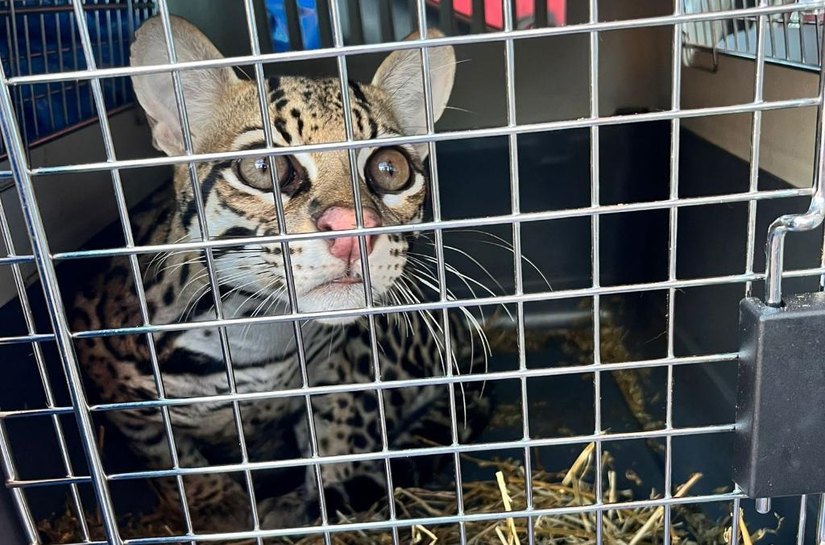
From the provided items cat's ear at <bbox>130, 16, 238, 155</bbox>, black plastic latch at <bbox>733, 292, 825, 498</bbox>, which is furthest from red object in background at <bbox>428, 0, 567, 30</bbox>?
black plastic latch at <bbox>733, 292, 825, 498</bbox>

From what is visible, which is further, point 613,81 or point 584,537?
point 613,81

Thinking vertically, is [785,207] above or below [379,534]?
above

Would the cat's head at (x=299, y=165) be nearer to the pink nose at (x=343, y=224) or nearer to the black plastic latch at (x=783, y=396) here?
the pink nose at (x=343, y=224)

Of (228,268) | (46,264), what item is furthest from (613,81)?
(46,264)

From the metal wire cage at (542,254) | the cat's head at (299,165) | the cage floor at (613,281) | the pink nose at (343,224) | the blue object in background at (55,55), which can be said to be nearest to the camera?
the metal wire cage at (542,254)

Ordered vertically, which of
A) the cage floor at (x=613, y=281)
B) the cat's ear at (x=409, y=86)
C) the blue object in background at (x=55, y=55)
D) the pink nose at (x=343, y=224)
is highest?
the blue object in background at (x=55, y=55)

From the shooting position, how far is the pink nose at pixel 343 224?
38.9 inches

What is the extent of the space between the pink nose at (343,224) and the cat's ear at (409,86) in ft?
0.99

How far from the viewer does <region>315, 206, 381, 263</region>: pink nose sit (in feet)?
3.24

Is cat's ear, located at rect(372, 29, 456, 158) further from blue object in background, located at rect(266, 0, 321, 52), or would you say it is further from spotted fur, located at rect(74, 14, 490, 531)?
blue object in background, located at rect(266, 0, 321, 52)

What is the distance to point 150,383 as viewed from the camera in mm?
1269

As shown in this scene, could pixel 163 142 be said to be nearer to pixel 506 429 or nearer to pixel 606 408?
pixel 506 429

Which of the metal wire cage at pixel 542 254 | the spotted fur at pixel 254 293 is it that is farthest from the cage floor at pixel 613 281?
the spotted fur at pixel 254 293

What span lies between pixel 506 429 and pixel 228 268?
2.30 feet
